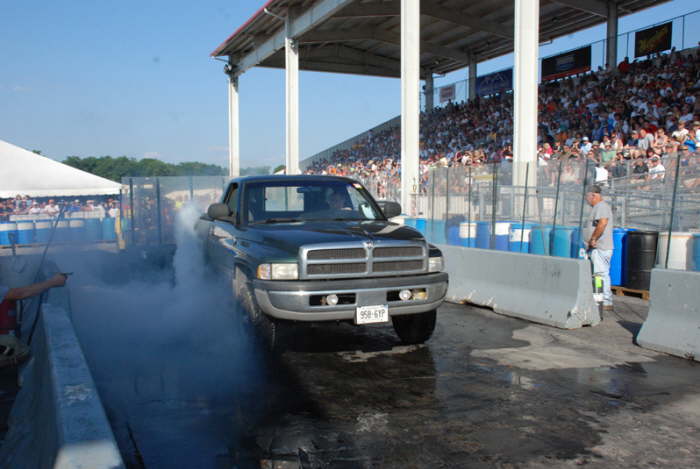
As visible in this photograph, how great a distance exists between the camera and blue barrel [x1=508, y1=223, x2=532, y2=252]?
13094 millimetres

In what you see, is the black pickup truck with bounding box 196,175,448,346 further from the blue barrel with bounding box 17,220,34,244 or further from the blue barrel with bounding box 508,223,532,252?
the blue barrel with bounding box 17,220,34,244

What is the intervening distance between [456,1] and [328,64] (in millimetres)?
10961

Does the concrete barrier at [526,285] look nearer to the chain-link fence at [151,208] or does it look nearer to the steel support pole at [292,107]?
the chain-link fence at [151,208]

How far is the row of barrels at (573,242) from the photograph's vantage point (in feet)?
33.0

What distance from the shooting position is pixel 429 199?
16.3 m

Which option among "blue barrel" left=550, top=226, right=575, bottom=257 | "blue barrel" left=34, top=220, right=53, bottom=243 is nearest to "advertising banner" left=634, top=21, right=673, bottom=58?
"blue barrel" left=550, top=226, right=575, bottom=257

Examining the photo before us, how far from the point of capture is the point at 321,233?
6.09 metres

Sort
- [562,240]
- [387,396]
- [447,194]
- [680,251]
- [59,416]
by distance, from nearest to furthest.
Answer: [59,416]
[387,396]
[680,251]
[562,240]
[447,194]

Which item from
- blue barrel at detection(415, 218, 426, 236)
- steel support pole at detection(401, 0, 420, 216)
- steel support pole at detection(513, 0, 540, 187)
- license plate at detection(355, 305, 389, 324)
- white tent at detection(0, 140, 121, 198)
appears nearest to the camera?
license plate at detection(355, 305, 389, 324)

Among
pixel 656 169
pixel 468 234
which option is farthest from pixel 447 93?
pixel 656 169

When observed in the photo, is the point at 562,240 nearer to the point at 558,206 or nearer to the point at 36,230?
the point at 558,206

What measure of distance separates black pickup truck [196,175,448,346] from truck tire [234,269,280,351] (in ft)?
0.04

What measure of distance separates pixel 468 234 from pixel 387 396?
966 centimetres

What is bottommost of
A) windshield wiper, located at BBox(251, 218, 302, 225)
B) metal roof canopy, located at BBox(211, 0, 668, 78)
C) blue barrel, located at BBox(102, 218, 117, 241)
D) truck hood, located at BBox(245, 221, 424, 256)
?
blue barrel, located at BBox(102, 218, 117, 241)
